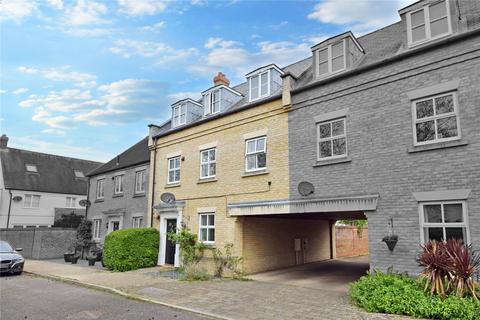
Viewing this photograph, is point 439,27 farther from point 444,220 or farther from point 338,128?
point 444,220

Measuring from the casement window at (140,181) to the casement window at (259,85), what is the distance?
944 centimetres

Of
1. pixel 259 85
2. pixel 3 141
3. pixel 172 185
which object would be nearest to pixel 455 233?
pixel 259 85

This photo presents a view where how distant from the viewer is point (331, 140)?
1202 centimetres

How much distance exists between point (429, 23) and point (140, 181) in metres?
16.9

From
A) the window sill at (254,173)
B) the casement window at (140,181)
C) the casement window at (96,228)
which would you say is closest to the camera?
the window sill at (254,173)

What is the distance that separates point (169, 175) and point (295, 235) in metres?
7.36

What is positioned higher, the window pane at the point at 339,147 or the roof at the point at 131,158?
the roof at the point at 131,158

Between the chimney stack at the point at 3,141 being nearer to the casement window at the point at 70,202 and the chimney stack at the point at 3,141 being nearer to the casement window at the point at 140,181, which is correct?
the casement window at the point at 70,202

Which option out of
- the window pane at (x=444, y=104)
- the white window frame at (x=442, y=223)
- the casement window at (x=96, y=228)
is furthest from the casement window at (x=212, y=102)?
the casement window at (x=96, y=228)

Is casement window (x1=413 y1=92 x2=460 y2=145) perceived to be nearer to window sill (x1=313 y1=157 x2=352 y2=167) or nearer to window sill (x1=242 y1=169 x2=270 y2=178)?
window sill (x1=313 y1=157 x2=352 y2=167)

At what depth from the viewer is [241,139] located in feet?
49.4

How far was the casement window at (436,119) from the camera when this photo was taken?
9.45 metres

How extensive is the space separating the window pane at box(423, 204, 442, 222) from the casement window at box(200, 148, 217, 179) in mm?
8966

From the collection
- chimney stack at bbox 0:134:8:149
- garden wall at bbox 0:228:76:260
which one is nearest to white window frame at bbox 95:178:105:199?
garden wall at bbox 0:228:76:260
